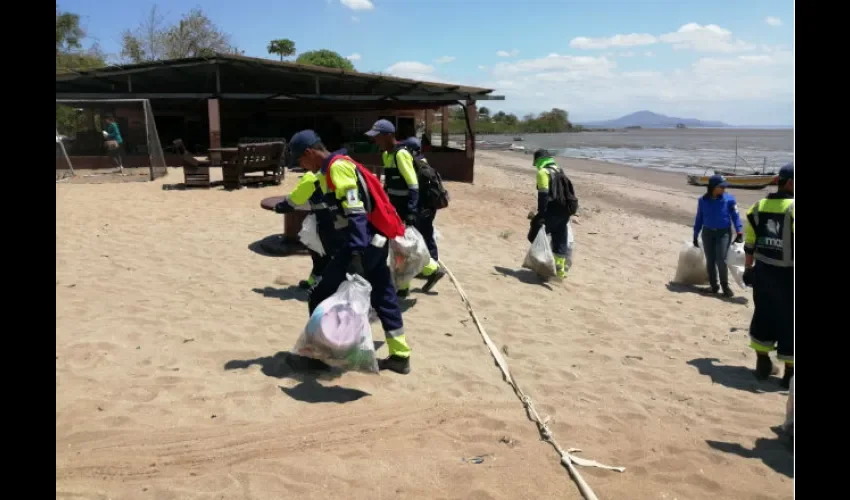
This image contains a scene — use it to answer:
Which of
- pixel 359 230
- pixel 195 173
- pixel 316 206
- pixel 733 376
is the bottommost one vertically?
pixel 733 376

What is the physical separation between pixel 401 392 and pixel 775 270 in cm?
319

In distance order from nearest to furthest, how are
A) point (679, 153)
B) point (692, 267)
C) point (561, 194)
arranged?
point (561, 194), point (692, 267), point (679, 153)

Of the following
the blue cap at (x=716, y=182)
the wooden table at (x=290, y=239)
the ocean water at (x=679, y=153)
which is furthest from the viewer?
the ocean water at (x=679, y=153)

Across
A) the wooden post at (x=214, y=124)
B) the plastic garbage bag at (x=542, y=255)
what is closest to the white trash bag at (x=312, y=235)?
the plastic garbage bag at (x=542, y=255)

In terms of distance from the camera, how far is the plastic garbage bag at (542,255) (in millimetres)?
8219

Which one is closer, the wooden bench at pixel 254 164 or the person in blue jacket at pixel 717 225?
the person in blue jacket at pixel 717 225

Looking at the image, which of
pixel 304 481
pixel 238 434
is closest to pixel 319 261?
pixel 238 434

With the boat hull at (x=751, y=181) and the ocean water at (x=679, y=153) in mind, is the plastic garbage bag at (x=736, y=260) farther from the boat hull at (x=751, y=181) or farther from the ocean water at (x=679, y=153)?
the boat hull at (x=751, y=181)

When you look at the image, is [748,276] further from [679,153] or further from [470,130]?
[679,153]

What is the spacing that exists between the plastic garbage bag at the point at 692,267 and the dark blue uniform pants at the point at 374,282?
18.6 ft

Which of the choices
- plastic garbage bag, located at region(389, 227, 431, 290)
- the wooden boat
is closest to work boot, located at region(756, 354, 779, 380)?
plastic garbage bag, located at region(389, 227, 431, 290)

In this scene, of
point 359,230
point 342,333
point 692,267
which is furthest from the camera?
point 692,267

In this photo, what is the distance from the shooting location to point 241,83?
74.9ft

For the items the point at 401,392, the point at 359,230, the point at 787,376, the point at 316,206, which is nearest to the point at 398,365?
the point at 401,392
